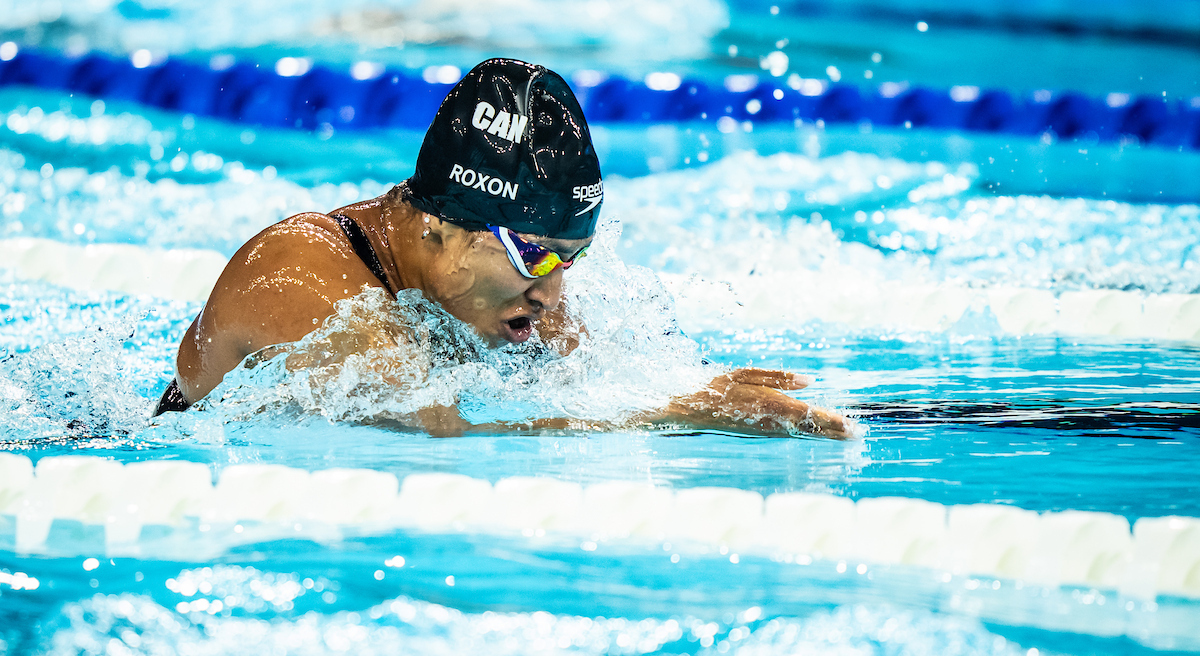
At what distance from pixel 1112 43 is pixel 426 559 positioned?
943 cm

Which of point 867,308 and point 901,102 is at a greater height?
point 901,102

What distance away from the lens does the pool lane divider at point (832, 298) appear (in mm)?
3732

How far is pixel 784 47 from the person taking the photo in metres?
9.27

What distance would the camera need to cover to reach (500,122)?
2.29 m

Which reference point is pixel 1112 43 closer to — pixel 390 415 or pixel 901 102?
pixel 901 102

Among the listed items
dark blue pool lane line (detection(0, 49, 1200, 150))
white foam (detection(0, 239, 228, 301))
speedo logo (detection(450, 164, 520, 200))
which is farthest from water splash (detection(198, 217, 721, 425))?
dark blue pool lane line (detection(0, 49, 1200, 150))

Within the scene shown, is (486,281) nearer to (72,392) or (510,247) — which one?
(510,247)

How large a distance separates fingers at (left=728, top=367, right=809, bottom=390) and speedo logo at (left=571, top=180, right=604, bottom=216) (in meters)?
0.56

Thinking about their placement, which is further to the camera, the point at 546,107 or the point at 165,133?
the point at 165,133

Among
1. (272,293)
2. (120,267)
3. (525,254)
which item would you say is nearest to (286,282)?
(272,293)

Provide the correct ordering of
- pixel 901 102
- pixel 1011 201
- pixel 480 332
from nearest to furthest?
pixel 480 332 → pixel 1011 201 → pixel 901 102

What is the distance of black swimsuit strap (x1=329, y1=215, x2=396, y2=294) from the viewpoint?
94.1 inches

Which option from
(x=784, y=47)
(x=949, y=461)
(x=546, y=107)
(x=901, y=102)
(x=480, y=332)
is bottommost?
(x=949, y=461)

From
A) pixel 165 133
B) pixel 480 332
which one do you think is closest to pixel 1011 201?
pixel 480 332
